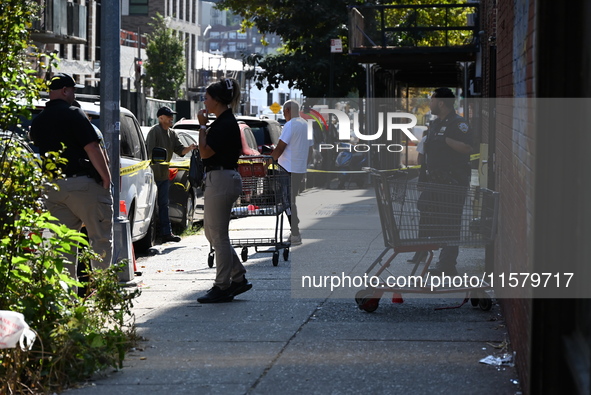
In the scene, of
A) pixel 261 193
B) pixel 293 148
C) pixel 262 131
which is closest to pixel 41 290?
pixel 261 193

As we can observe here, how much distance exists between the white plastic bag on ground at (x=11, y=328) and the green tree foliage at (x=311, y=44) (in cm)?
2622

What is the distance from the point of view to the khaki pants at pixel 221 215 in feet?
28.0

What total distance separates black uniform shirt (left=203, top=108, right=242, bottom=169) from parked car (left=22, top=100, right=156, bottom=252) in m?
2.58

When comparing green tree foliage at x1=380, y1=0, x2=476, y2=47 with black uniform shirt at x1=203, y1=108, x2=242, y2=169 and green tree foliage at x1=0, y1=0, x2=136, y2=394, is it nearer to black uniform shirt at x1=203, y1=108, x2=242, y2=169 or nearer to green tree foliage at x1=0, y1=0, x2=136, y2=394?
black uniform shirt at x1=203, y1=108, x2=242, y2=169

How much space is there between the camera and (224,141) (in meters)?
8.54

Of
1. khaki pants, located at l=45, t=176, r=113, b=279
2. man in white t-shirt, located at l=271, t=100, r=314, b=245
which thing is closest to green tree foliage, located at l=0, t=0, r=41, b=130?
khaki pants, located at l=45, t=176, r=113, b=279

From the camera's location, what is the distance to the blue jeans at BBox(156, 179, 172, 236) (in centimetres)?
1360

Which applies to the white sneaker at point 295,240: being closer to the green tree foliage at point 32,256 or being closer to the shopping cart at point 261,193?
the shopping cart at point 261,193

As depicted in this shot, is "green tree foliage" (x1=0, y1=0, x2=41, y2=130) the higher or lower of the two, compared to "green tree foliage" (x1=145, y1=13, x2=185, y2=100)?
lower

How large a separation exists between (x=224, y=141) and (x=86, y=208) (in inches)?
49.7

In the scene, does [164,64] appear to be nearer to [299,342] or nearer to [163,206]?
[163,206]

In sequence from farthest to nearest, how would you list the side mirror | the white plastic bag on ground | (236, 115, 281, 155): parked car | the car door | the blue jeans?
(236, 115, 281, 155): parked car
the blue jeans
the side mirror
the car door
the white plastic bag on ground

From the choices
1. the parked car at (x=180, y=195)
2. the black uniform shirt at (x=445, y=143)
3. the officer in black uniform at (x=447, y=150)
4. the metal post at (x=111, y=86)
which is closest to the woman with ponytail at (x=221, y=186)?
the metal post at (x=111, y=86)

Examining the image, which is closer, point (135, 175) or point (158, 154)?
point (135, 175)
